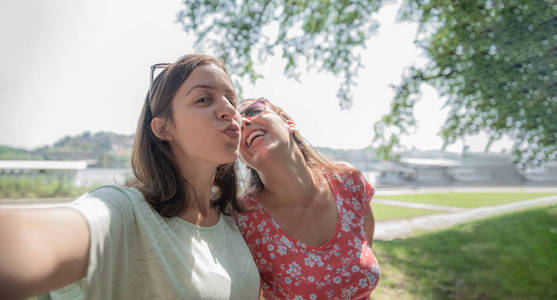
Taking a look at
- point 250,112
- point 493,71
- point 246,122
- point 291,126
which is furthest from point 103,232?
point 493,71

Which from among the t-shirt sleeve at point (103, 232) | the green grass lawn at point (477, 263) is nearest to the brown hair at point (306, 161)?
the t-shirt sleeve at point (103, 232)

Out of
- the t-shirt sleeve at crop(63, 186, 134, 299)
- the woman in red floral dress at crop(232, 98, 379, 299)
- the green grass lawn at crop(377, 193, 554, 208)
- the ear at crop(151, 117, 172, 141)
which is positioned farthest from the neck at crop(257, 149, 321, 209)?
the green grass lawn at crop(377, 193, 554, 208)

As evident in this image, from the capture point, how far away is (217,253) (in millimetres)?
1474

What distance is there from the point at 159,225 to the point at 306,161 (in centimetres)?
166

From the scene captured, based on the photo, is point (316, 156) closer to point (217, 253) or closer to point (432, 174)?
point (217, 253)

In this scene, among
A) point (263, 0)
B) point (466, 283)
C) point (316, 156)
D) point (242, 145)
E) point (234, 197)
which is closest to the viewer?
point (234, 197)

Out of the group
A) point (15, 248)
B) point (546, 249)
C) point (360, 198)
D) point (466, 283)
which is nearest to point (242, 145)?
point (360, 198)

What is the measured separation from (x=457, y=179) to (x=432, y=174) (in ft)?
9.63

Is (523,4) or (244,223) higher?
(523,4)

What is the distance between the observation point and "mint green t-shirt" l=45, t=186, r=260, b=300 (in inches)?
37.6

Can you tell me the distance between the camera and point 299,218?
2.25 metres

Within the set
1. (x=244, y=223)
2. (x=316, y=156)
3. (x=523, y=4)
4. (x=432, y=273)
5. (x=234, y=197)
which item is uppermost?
(x=523, y=4)

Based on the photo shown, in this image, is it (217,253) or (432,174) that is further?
(432,174)

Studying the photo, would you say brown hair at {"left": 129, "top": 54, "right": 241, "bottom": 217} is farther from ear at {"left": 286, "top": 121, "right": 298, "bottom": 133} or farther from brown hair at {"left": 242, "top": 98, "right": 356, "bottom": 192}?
ear at {"left": 286, "top": 121, "right": 298, "bottom": 133}
